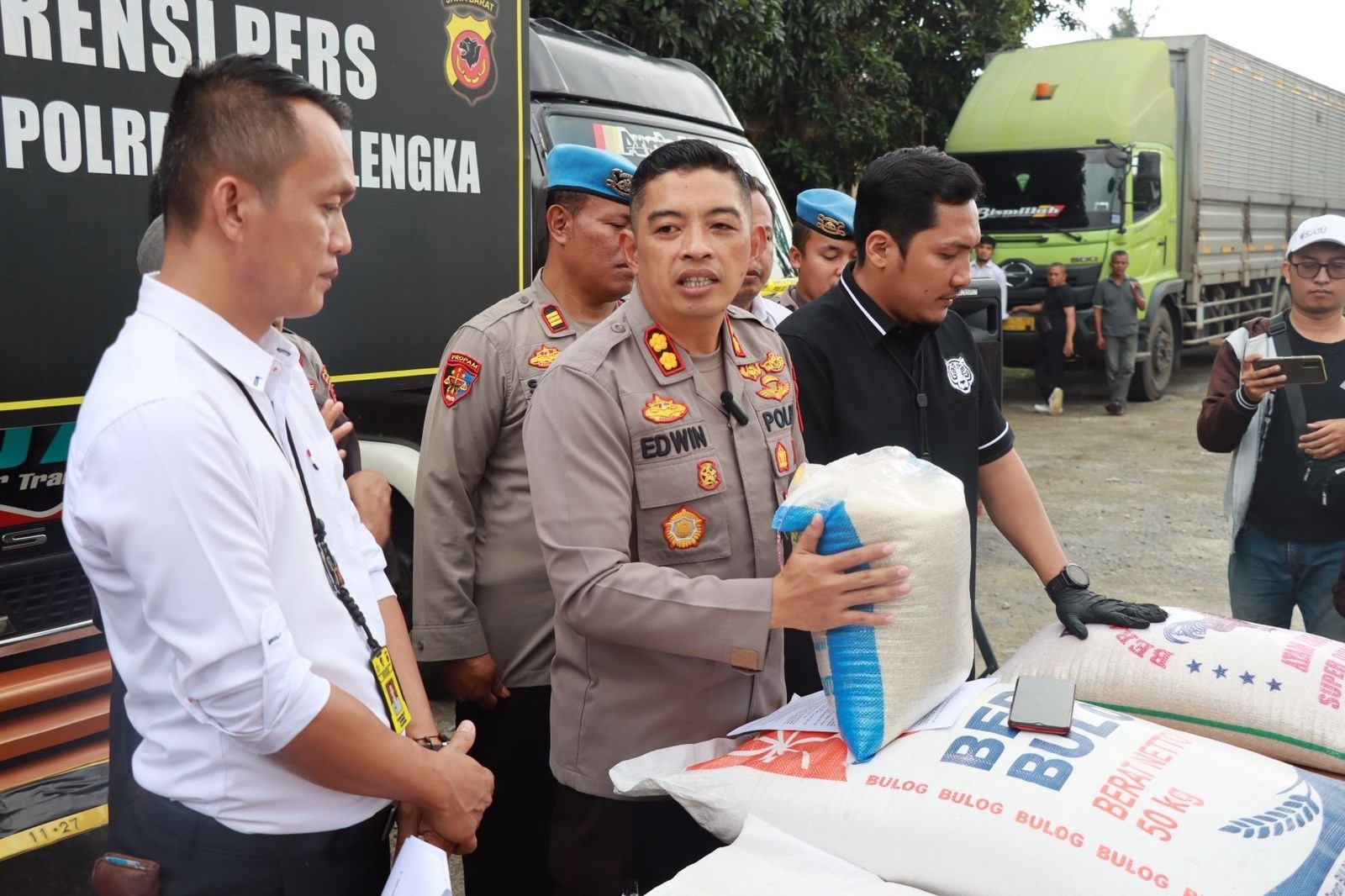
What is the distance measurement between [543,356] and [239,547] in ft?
4.33

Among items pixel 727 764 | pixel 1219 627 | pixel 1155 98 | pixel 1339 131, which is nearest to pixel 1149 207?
pixel 1155 98

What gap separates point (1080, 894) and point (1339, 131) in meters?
19.6

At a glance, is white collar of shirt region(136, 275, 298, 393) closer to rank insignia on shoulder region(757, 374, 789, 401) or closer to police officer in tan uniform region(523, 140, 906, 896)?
police officer in tan uniform region(523, 140, 906, 896)

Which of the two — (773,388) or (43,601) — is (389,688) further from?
(43,601)

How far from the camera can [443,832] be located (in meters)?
1.45

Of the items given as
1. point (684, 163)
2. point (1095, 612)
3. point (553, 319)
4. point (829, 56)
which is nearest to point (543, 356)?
point (553, 319)

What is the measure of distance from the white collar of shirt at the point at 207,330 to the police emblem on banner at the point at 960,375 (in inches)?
61.4

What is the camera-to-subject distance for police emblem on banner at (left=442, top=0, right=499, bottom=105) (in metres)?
3.20

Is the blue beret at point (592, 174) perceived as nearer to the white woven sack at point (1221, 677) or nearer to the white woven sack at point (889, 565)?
the white woven sack at point (889, 565)

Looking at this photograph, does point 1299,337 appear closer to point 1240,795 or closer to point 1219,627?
point 1219,627

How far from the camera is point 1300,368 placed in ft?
10.1

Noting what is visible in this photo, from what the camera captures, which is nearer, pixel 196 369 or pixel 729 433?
pixel 196 369

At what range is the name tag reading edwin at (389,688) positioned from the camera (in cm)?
145

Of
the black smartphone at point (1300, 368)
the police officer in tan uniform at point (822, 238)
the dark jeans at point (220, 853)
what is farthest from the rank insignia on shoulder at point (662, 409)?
the police officer in tan uniform at point (822, 238)
